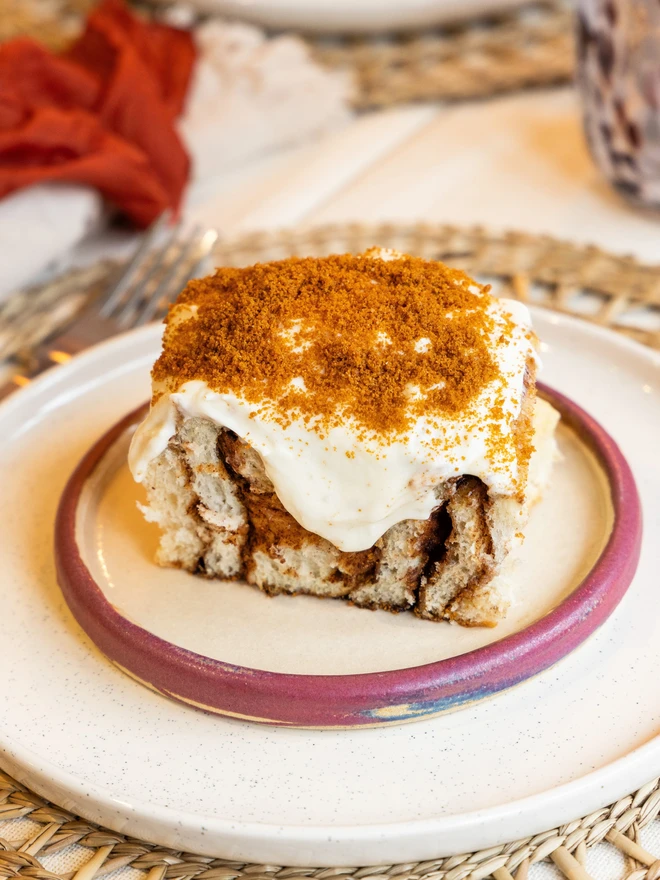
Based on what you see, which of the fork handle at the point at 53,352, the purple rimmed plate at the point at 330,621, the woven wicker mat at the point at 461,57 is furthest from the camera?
the woven wicker mat at the point at 461,57

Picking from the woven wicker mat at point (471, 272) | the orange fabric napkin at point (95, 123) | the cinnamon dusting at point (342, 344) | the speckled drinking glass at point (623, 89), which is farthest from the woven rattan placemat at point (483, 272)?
the cinnamon dusting at point (342, 344)

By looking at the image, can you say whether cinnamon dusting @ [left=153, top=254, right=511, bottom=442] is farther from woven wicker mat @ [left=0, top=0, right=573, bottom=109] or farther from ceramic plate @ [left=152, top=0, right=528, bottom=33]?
ceramic plate @ [left=152, top=0, right=528, bottom=33]

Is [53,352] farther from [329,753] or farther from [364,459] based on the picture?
[329,753]

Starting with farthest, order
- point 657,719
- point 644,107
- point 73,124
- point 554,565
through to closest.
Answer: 1. point 73,124
2. point 644,107
3. point 554,565
4. point 657,719

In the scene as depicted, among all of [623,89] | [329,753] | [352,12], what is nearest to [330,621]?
[329,753]

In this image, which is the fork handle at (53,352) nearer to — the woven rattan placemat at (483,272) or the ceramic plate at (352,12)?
the woven rattan placemat at (483,272)

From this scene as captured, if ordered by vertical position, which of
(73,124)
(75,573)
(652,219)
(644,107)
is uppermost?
(73,124)

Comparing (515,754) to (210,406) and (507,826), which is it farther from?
(210,406)

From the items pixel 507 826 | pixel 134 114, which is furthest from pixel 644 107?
pixel 507 826
